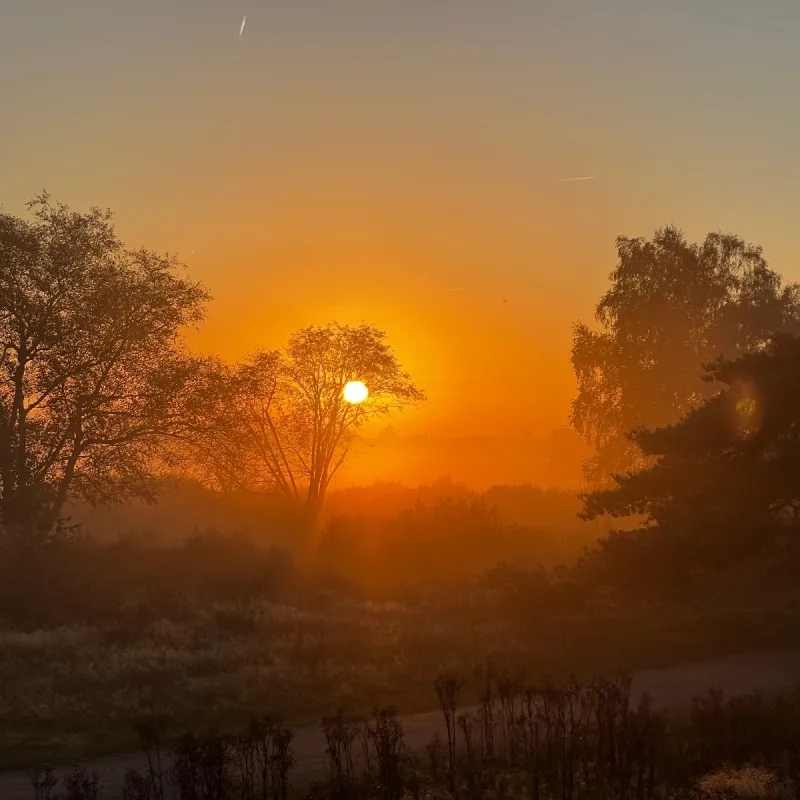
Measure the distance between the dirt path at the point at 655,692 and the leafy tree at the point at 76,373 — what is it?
16.2m

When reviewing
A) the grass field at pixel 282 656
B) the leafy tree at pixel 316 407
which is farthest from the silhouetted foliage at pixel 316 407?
the grass field at pixel 282 656

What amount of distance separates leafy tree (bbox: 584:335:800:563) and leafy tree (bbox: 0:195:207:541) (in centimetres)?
1854

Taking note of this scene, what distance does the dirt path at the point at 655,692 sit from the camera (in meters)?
11.5

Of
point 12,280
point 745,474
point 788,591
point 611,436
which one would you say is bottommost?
point 788,591

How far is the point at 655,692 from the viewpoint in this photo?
1605cm

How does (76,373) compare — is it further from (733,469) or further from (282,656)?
(733,469)

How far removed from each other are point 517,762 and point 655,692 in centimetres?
564

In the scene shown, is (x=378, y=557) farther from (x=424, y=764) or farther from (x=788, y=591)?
(x=424, y=764)

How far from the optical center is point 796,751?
35.5 feet

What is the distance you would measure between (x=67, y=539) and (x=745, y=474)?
75.8ft

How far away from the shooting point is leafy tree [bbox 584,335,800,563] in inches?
576

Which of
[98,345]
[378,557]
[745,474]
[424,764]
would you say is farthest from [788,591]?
[98,345]

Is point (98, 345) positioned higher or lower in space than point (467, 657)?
higher

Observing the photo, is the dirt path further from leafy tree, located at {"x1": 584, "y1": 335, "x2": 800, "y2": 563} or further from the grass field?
leafy tree, located at {"x1": 584, "y1": 335, "x2": 800, "y2": 563}
